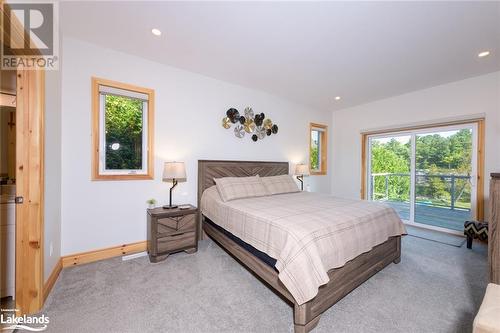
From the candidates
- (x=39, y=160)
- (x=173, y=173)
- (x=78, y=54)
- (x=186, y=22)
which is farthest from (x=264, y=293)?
(x=78, y=54)

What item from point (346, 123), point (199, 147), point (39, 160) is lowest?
point (39, 160)

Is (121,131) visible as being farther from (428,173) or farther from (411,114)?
(428,173)

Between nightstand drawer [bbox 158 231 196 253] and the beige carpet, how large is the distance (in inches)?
6.5

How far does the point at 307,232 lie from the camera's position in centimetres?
160

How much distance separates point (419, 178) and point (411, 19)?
10.5ft

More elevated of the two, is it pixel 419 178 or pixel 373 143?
pixel 373 143

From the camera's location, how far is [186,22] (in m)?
2.06

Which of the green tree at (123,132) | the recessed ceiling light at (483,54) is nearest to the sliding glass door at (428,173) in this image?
the recessed ceiling light at (483,54)

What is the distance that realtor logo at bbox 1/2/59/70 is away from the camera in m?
1.38

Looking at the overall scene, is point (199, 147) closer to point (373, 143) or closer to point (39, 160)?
point (39, 160)

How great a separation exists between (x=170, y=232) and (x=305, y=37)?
9.08 ft

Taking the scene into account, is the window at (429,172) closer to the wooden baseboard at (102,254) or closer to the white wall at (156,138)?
the white wall at (156,138)

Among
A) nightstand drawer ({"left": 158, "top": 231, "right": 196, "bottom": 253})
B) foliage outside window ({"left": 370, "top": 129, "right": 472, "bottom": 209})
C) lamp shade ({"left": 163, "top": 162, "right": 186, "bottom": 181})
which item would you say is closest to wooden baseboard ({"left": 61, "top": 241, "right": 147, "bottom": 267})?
nightstand drawer ({"left": 158, "top": 231, "right": 196, "bottom": 253})

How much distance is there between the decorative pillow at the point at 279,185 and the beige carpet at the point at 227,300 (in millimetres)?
1286
